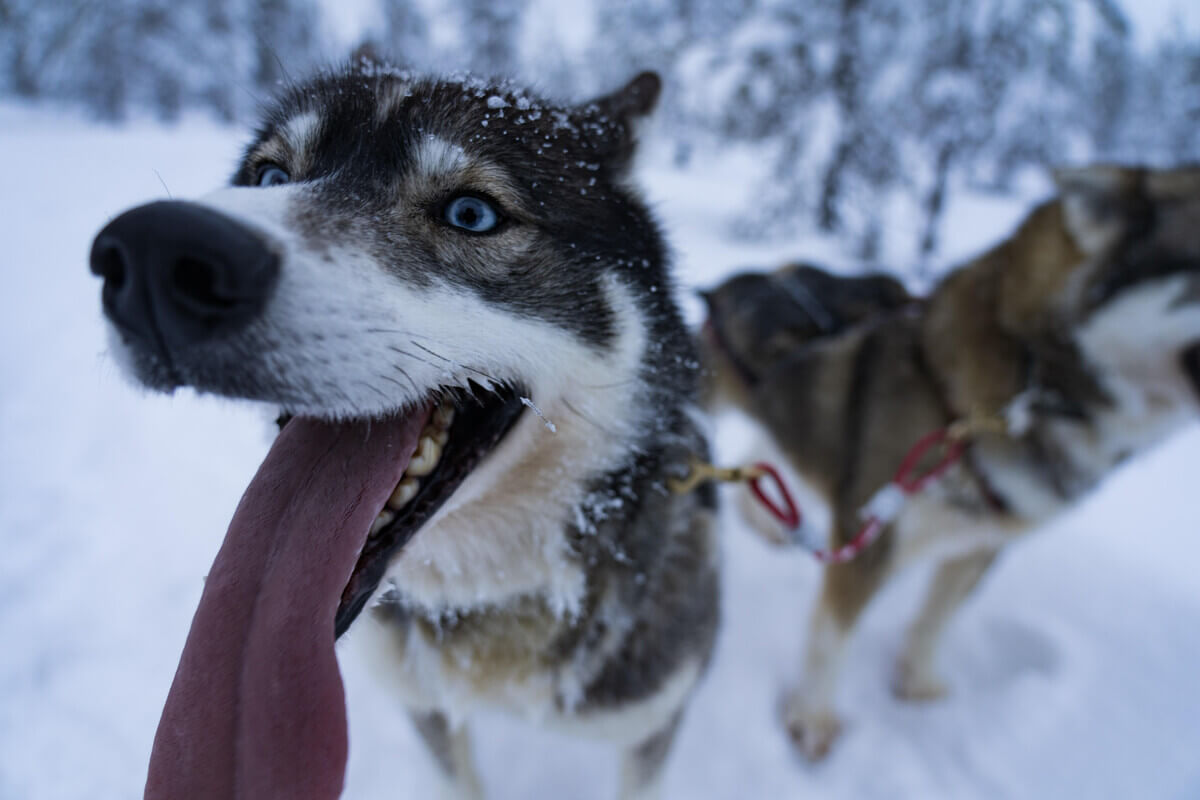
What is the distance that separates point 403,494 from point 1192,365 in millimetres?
1895

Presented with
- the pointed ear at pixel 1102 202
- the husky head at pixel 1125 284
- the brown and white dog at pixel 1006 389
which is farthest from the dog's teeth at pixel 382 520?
the pointed ear at pixel 1102 202

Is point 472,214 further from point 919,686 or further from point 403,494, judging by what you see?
point 919,686

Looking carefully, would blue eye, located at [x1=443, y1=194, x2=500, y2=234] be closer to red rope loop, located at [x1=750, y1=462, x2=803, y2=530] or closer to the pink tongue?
the pink tongue

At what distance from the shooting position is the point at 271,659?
79 cm

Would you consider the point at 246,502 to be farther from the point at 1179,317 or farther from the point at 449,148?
the point at 1179,317

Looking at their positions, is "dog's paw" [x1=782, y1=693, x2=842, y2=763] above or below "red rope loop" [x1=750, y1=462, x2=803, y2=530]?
below

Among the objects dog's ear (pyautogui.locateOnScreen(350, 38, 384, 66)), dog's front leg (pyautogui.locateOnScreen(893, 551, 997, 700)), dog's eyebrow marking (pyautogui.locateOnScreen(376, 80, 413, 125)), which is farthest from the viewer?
dog's front leg (pyautogui.locateOnScreen(893, 551, 997, 700))

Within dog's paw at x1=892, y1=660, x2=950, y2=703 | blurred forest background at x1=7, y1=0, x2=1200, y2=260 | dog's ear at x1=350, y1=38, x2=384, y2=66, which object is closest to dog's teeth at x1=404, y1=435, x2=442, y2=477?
dog's ear at x1=350, y1=38, x2=384, y2=66

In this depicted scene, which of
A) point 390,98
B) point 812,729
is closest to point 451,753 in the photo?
point 812,729

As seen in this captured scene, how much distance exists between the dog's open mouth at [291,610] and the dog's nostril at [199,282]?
0.28 meters

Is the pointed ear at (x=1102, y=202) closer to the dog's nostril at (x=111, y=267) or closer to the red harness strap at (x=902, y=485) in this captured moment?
the red harness strap at (x=902, y=485)

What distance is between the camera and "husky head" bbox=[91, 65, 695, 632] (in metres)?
0.66

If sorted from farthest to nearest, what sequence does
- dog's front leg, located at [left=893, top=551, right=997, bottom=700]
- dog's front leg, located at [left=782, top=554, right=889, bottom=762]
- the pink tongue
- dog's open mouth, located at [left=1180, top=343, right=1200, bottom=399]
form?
dog's front leg, located at [left=893, top=551, right=997, bottom=700], dog's front leg, located at [left=782, top=554, right=889, bottom=762], dog's open mouth, located at [left=1180, top=343, right=1200, bottom=399], the pink tongue

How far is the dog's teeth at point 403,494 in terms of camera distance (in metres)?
0.90
